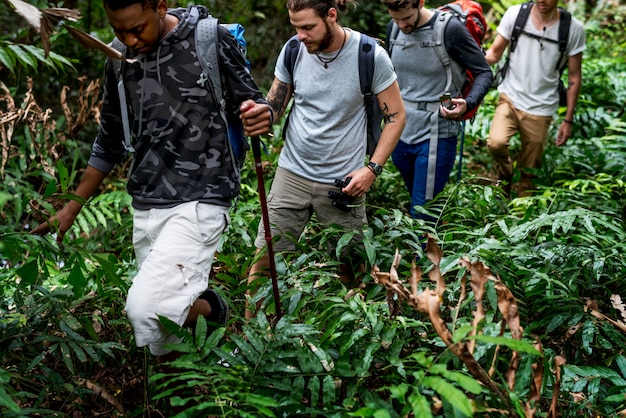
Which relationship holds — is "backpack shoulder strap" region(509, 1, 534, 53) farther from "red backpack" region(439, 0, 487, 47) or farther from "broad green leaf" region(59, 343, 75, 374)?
"broad green leaf" region(59, 343, 75, 374)

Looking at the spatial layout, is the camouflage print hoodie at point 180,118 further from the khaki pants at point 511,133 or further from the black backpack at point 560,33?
the black backpack at point 560,33

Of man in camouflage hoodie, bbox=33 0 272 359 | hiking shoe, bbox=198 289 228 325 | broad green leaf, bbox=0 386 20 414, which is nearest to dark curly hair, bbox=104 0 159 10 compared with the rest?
man in camouflage hoodie, bbox=33 0 272 359

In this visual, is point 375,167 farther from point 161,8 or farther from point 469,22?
point 469,22

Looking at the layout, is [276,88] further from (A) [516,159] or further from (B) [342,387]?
(A) [516,159]

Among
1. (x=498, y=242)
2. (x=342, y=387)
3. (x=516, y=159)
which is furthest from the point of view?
(x=516, y=159)

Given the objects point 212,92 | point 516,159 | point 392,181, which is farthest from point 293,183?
point 516,159

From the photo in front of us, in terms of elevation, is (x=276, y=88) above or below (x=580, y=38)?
below

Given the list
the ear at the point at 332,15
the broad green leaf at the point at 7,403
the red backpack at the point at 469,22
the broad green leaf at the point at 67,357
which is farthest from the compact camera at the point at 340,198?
the broad green leaf at the point at 7,403

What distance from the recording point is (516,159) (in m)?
8.13

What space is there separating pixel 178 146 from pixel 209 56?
0.43 meters

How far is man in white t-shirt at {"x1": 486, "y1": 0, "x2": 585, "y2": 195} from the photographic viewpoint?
22.2 ft

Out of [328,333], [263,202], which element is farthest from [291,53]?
[328,333]

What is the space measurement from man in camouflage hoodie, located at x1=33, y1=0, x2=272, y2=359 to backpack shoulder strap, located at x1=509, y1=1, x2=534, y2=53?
13.8 ft

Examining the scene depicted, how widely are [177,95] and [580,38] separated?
476cm
